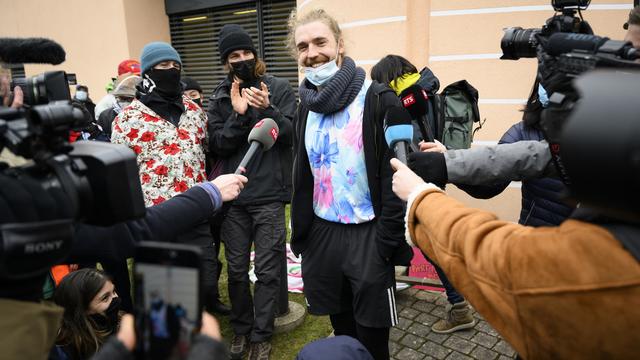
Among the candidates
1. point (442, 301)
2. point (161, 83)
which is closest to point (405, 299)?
point (442, 301)

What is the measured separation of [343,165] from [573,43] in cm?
128

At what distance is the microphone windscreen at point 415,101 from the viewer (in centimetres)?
358

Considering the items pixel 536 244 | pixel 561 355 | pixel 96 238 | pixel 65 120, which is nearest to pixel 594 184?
pixel 536 244

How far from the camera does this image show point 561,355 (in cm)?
98

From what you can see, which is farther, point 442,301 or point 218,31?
point 218,31

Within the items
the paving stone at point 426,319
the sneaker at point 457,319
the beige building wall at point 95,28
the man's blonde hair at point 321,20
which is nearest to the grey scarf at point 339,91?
the man's blonde hair at point 321,20

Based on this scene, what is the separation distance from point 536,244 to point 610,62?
0.52m

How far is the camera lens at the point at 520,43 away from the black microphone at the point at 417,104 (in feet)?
5.28

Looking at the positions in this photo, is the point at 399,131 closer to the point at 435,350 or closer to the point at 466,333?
the point at 435,350

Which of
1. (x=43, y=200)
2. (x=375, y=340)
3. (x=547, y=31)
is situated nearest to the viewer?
(x=43, y=200)

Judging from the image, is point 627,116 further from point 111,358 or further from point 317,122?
point 317,122

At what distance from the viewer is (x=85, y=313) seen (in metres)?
2.60

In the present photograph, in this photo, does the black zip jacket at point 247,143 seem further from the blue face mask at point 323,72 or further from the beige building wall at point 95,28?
the beige building wall at point 95,28

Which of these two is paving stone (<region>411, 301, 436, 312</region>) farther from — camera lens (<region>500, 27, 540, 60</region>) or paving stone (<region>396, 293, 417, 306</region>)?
camera lens (<region>500, 27, 540, 60</region>)
